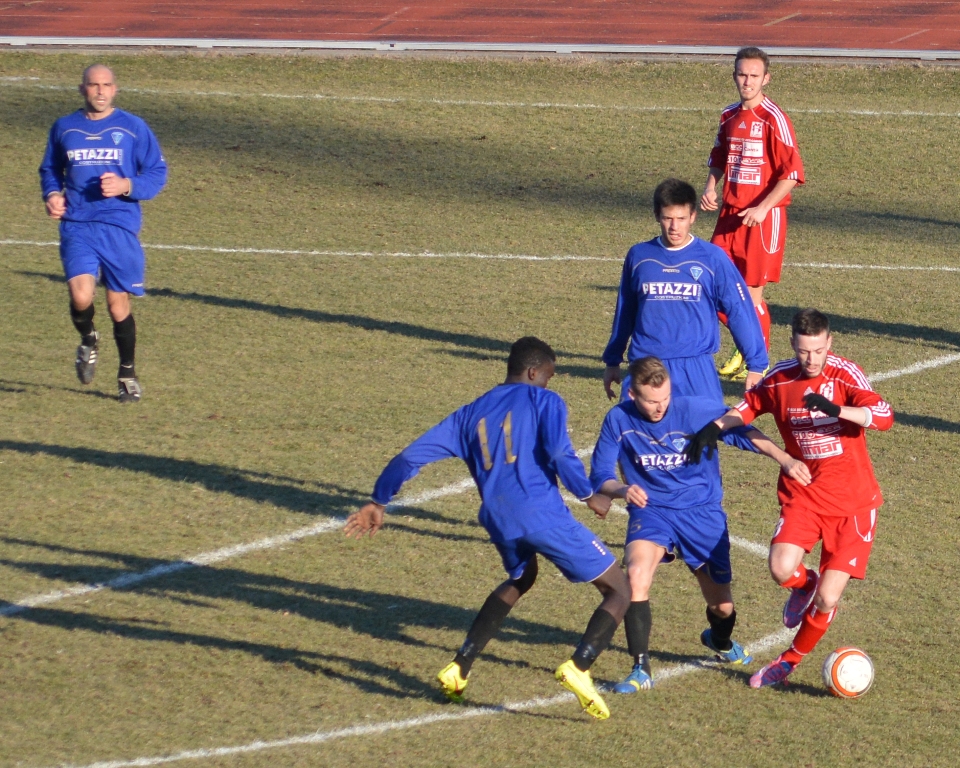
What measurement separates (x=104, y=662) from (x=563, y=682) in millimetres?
2151

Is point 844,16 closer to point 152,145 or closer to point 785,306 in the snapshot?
point 785,306

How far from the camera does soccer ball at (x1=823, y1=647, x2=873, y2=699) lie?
6.08 metres

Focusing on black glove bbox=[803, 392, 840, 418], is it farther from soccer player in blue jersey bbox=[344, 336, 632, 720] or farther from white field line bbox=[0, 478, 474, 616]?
white field line bbox=[0, 478, 474, 616]

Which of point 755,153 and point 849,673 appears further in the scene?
point 755,153

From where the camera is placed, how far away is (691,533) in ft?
20.8

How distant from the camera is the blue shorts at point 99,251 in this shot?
9977 millimetres

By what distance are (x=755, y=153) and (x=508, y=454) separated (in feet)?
18.1

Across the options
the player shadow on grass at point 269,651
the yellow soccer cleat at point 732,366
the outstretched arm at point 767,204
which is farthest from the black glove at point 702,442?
the yellow soccer cleat at point 732,366

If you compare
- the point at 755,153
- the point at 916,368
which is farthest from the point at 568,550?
the point at 916,368

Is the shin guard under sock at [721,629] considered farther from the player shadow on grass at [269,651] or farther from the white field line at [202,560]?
the white field line at [202,560]

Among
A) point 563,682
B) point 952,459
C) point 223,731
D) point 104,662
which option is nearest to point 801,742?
point 563,682

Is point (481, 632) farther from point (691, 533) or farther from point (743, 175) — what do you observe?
point (743, 175)

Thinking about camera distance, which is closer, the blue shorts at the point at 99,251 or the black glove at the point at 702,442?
the black glove at the point at 702,442

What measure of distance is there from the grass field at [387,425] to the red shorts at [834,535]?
0.53 meters
